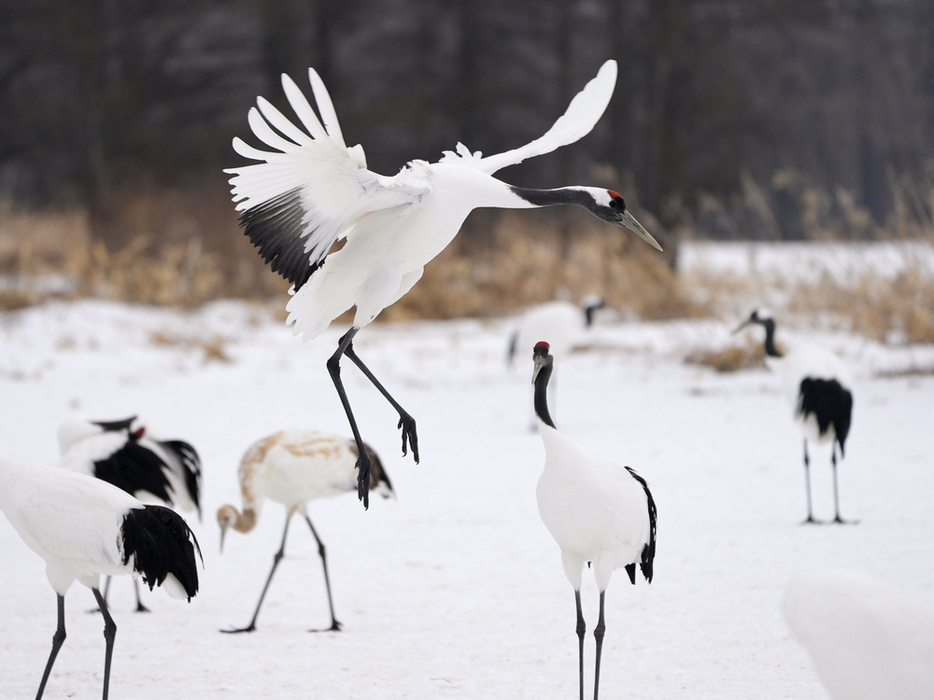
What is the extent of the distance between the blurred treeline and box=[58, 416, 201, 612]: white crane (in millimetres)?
5773

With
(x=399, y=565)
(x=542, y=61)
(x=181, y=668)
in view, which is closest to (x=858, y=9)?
(x=542, y=61)

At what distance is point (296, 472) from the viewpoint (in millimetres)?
3854

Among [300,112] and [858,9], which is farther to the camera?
[858,9]

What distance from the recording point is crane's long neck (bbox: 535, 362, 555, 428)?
2977 millimetres

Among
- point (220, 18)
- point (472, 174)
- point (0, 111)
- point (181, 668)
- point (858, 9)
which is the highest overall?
point (220, 18)

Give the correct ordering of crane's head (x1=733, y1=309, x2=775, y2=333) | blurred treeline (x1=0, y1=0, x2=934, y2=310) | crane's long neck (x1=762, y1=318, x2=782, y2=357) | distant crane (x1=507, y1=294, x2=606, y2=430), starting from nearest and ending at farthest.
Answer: crane's long neck (x1=762, y1=318, x2=782, y2=357) < crane's head (x1=733, y1=309, x2=775, y2=333) < distant crane (x1=507, y1=294, x2=606, y2=430) < blurred treeline (x1=0, y1=0, x2=934, y2=310)

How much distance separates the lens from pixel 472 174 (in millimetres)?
2959

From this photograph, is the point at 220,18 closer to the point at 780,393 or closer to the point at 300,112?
the point at 780,393

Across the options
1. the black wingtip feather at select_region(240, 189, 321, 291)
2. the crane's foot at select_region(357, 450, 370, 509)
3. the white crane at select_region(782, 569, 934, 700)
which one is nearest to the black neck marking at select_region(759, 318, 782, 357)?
the crane's foot at select_region(357, 450, 370, 509)

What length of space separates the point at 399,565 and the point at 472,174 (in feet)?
6.65

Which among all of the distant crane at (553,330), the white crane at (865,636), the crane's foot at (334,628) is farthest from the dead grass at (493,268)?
the white crane at (865,636)

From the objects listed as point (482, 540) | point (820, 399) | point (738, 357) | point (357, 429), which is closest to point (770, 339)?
point (820, 399)

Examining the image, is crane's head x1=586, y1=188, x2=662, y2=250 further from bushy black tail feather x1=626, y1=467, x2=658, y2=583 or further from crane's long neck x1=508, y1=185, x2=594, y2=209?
bushy black tail feather x1=626, y1=467, x2=658, y2=583

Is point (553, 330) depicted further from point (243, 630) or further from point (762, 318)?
point (243, 630)
